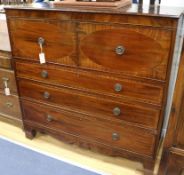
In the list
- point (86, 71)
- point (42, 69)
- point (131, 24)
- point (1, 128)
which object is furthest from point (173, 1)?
point (1, 128)

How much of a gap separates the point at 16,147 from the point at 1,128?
0.30 meters

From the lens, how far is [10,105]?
1.78 meters

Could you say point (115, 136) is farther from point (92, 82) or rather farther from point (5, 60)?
point (5, 60)

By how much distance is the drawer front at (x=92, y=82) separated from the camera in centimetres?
119

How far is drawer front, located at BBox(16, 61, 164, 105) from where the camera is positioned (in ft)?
3.90

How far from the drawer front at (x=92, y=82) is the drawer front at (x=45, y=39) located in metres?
0.07

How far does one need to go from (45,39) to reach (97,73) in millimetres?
361

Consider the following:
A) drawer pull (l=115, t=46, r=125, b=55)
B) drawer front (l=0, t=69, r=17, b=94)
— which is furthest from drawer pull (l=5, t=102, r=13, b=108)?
drawer pull (l=115, t=46, r=125, b=55)

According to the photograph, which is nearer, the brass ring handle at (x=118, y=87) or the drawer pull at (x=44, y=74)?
the brass ring handle at (x=118, y=87)

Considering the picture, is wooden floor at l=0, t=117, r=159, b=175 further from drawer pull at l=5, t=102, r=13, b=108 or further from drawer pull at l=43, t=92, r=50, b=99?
drawer pull at l=43, t=92, r=50, b=99

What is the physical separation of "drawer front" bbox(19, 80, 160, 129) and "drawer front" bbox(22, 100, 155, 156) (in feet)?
0.18

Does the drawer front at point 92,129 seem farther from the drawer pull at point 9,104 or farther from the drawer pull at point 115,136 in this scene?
the drawer pull at point 9,104

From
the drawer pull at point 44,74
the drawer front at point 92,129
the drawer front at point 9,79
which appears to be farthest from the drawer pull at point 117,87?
the drawer front at point 9,79

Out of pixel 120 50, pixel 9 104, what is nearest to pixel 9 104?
pixel 9 104
